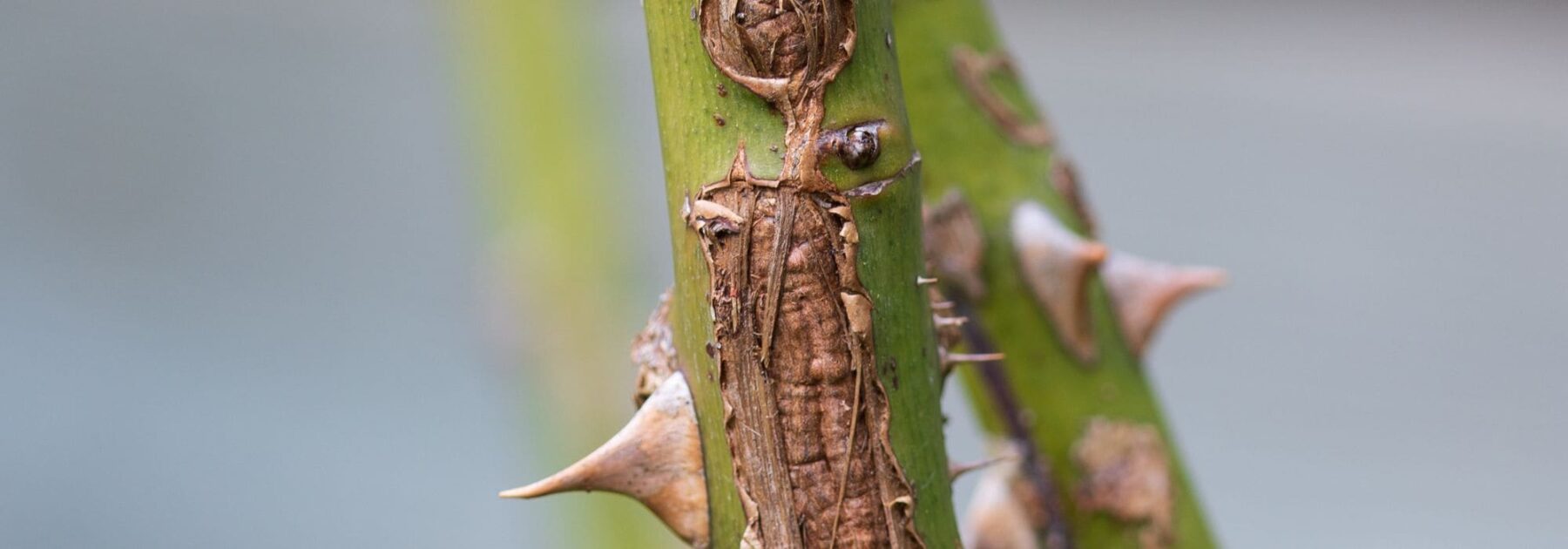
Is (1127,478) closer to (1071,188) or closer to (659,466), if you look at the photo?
(1071,188)

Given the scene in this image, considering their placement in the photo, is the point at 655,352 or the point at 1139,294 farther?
the point at 1139,294

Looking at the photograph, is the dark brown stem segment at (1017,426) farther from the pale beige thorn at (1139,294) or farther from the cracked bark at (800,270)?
the cracked bark at (800,270)

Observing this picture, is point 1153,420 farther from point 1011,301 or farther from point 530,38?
point 530,38

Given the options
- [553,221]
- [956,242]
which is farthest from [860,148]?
[553,221]

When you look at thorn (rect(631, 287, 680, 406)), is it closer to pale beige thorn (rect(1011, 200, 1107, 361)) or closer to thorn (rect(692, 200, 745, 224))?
thorn (rect(692, 200, 745, 224))

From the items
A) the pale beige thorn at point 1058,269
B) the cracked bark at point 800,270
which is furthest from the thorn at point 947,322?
the pale beige thorn at point 1058,269

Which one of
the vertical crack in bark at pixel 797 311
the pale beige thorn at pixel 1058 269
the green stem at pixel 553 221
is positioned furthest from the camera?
the green stem at pixel 553 221

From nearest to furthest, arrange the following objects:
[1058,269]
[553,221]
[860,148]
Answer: [860,148]
[1058,269]
[553,221]
